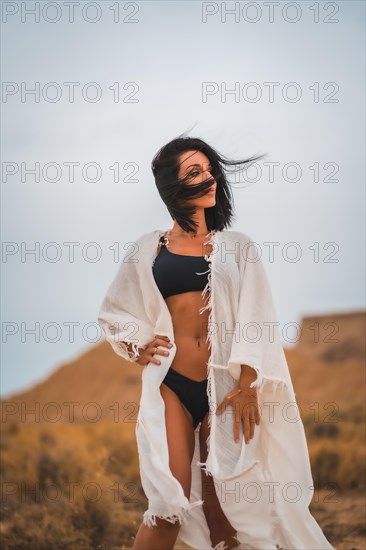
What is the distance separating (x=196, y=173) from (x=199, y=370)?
105 cm

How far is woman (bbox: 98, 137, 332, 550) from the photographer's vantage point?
449 cm

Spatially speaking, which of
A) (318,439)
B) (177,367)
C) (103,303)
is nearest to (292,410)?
(177,367)

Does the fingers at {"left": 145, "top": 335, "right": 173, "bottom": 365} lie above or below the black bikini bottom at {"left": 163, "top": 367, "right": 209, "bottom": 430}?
above

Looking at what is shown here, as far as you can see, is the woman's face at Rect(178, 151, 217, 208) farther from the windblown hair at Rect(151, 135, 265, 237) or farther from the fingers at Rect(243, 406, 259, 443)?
the fingers at Rect(243, 406, 259, 443)

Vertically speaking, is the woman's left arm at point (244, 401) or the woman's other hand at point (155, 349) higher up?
the woman's other hand at point (155, 349)

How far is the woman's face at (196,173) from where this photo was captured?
4.71 meters

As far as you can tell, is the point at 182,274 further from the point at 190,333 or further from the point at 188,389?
the point at 188,389

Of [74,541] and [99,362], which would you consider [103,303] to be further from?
[99,362]

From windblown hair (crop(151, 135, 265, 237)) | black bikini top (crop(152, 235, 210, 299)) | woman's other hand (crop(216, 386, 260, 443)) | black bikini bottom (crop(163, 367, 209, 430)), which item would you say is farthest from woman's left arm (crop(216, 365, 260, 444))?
windblown hair (crop(151, 135, 265, 237))

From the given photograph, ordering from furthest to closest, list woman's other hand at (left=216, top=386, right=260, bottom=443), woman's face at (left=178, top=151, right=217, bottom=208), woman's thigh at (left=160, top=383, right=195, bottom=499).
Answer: woman's face at (left=178, top=151, right=217, bottom=208) → woman's other hand at (left=216, top=386, right=260, bottom=443) → woman's thigh at (left=160, top=383, right=195, bottom=499)

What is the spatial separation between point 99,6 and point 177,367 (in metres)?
4.21

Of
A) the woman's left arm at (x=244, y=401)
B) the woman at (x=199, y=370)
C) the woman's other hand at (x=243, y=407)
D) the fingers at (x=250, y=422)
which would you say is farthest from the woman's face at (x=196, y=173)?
the fingers at (x=250, y=422)

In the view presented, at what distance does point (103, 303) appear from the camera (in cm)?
492

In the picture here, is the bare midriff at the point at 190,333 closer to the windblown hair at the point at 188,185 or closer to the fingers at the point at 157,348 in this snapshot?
the fingers at the point at 157,348
